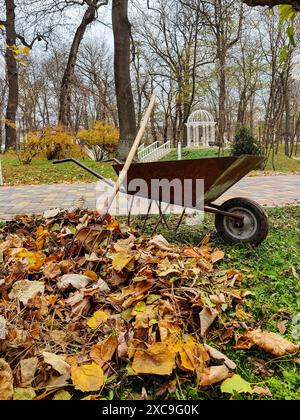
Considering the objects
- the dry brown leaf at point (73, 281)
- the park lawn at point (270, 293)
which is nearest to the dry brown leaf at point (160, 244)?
the park lawn at point (270, 293)

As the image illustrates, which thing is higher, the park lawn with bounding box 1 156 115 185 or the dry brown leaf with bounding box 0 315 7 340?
the park lawn with bounding box 1 156 115 185

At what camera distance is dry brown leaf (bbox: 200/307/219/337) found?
5.46 feet

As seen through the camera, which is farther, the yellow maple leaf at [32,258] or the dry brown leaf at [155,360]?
the yellow maple leaf at [32,258]

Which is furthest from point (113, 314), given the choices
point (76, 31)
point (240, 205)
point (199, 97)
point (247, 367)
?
point (199, 97)

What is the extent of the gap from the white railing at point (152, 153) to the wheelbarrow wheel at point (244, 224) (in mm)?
13609

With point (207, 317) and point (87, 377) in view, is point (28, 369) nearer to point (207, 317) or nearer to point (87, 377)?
point (87, 377)

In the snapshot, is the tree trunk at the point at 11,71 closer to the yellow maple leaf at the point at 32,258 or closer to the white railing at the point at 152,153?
the white railing at the point at 152,153

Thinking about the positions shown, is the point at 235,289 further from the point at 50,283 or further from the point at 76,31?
the point at 76,31

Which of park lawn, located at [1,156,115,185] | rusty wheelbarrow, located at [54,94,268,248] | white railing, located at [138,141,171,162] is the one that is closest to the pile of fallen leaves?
rusty wheelbarrow, located at [54,94,268,248]

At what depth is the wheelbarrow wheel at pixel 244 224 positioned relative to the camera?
2869 mm

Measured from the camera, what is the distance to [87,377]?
54.4 inches

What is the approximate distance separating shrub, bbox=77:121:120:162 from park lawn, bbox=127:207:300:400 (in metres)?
12.0

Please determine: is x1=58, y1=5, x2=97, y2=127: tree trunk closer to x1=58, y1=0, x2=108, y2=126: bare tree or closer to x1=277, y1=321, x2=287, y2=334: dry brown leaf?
x1=58, y1=0, x2=108, y2=126: bare tree

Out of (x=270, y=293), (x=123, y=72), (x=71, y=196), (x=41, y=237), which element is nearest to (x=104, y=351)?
(x=270, y=293)
